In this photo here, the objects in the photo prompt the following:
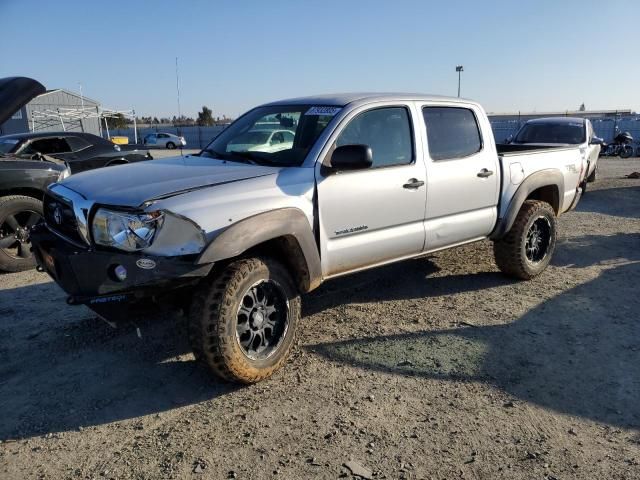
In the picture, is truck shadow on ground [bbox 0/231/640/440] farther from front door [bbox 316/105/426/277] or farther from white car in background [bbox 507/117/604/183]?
white car in background [bbox 507/117/604/183]

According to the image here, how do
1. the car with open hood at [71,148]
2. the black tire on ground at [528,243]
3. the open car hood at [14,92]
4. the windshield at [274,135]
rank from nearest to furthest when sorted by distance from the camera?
the open car hood at [14,92], the windshield at [274,135], the black tire on ground at [528,243], the car with open hood at [71,148]

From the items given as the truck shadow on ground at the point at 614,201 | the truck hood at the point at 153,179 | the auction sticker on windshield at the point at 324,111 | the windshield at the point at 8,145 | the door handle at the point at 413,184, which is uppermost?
the auction sticker on windshield at the point at 324,111

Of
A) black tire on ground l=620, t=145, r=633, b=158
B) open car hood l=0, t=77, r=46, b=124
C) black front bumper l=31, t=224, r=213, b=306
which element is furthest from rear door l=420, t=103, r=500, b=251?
black tire on ground l=620, t=145, r=633, b=158

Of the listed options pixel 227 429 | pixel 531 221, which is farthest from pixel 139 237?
pixel 531 221

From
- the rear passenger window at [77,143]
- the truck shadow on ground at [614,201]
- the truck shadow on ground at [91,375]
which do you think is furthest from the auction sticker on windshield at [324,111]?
the truck shadow on ground at [614,201]

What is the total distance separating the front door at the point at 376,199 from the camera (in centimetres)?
371

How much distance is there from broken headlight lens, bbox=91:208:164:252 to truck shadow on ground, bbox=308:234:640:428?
5.33 feet

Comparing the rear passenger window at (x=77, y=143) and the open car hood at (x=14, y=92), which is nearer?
the open car hood at (x=14, y=92)

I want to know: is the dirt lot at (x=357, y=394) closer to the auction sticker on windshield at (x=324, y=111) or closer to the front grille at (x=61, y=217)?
the front grille at (x=61, y=217)

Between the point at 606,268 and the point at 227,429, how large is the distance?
4993 millimetres

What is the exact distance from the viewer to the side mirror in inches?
139

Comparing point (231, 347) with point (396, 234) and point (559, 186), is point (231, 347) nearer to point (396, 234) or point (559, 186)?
point (396, 234)

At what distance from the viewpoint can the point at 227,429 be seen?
293 cm

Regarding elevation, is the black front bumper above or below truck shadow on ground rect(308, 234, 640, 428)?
above
